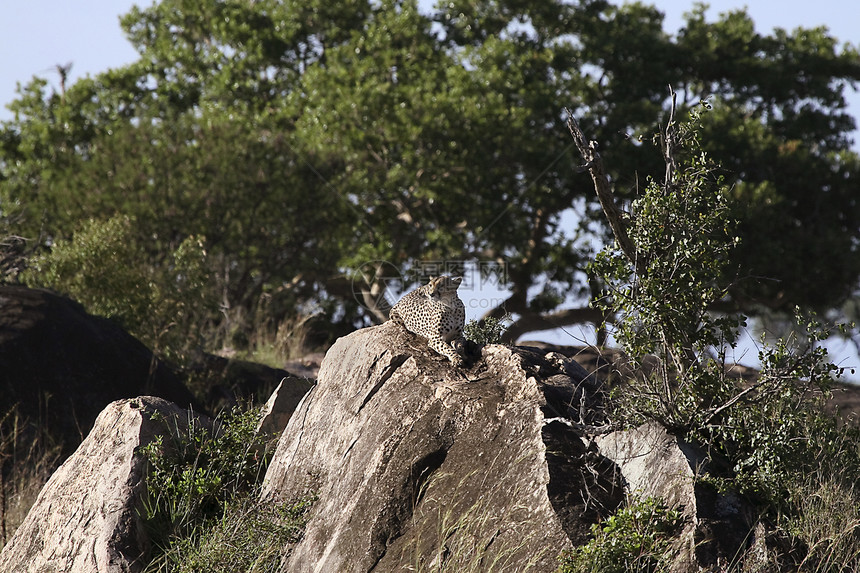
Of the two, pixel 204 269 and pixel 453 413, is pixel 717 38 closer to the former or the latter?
pixel 204 269

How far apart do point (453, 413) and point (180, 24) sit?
72.7 feet

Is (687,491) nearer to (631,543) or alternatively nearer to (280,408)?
(631,543)

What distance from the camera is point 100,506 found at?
7402 mm

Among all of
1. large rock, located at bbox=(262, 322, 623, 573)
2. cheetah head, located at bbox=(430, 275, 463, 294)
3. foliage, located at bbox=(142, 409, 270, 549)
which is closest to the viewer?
large rock, located at bbox=(262, 322, 623, 573)

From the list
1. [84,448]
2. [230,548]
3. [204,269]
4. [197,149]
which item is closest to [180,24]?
A: [197,149]

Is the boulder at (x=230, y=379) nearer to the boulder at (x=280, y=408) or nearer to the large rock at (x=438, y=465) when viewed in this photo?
the boulder at (x=280, y=408)

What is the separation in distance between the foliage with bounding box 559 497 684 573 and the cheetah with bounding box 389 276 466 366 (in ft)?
A: 6.35

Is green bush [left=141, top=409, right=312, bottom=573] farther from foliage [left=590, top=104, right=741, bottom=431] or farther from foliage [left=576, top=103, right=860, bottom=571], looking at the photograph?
foliage [left=590, top=104, right=741, bottom=431]

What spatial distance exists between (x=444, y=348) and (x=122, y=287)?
841cm

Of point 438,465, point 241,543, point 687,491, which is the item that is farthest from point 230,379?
point 687,491

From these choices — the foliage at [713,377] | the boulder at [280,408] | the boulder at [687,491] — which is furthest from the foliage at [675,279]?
the boulder at [280,408]

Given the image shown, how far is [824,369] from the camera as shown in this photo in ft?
21.8

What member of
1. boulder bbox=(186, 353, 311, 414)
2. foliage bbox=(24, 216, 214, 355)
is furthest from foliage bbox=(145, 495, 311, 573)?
foliage bbox=(24, 216, 214, 355)

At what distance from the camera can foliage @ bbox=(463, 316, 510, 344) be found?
8664 millimetres
